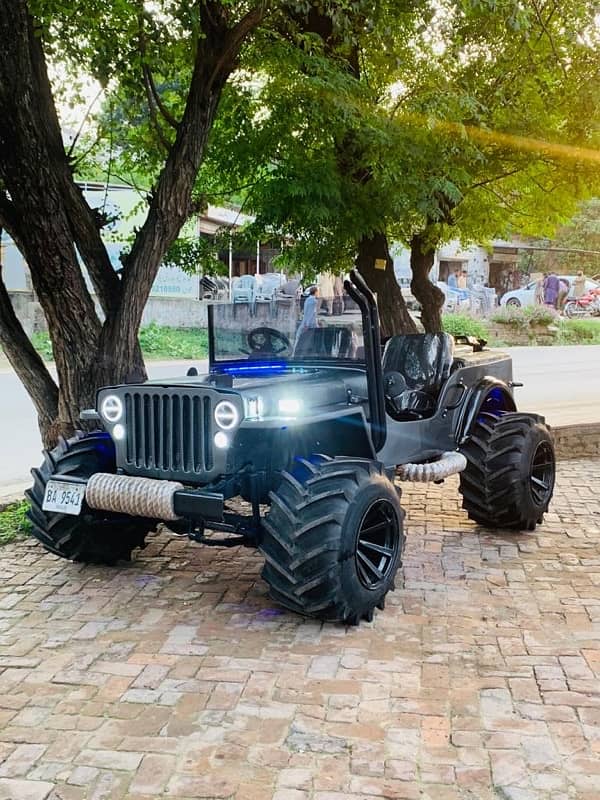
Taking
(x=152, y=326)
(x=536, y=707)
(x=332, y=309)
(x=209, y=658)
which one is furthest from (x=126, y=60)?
(x=152, y=326)

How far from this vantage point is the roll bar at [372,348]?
5.23 m

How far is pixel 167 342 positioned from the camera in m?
23.5

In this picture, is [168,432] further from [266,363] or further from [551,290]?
[551,290]

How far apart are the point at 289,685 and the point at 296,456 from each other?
5.13ft

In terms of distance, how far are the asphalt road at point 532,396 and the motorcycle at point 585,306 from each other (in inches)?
344

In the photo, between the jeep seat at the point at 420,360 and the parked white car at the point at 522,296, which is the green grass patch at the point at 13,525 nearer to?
the jeep seat at the point at 420,360

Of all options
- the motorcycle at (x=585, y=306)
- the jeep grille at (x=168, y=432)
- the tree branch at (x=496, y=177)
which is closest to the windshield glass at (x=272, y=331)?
the jeep grille at (x=168, y=432)

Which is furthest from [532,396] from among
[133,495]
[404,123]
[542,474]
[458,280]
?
[458,280]

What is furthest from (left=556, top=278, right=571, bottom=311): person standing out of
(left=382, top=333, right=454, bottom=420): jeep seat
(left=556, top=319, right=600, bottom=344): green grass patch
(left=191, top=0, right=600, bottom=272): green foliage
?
(left=382, top=333, right=454, bottom=420): jeep seat

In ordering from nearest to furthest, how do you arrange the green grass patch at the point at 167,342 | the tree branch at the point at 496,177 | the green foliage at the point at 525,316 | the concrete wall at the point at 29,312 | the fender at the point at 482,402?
the fender at the point at 482,402
the tree branch at the point at 496,177
the green grass patch at the point at 167,342
the concrete wall at the point at 29,312
the green foliage at the point at 525,316

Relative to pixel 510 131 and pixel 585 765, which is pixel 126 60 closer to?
pixel 510 131

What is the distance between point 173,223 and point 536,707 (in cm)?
491

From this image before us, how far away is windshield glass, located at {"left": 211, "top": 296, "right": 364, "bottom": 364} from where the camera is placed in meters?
6.38

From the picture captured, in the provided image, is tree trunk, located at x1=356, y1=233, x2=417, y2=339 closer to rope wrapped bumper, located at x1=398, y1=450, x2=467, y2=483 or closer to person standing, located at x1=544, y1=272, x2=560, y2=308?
rope wrapped bumper, located at x1=398, y1=450, x2=467, y2=483
